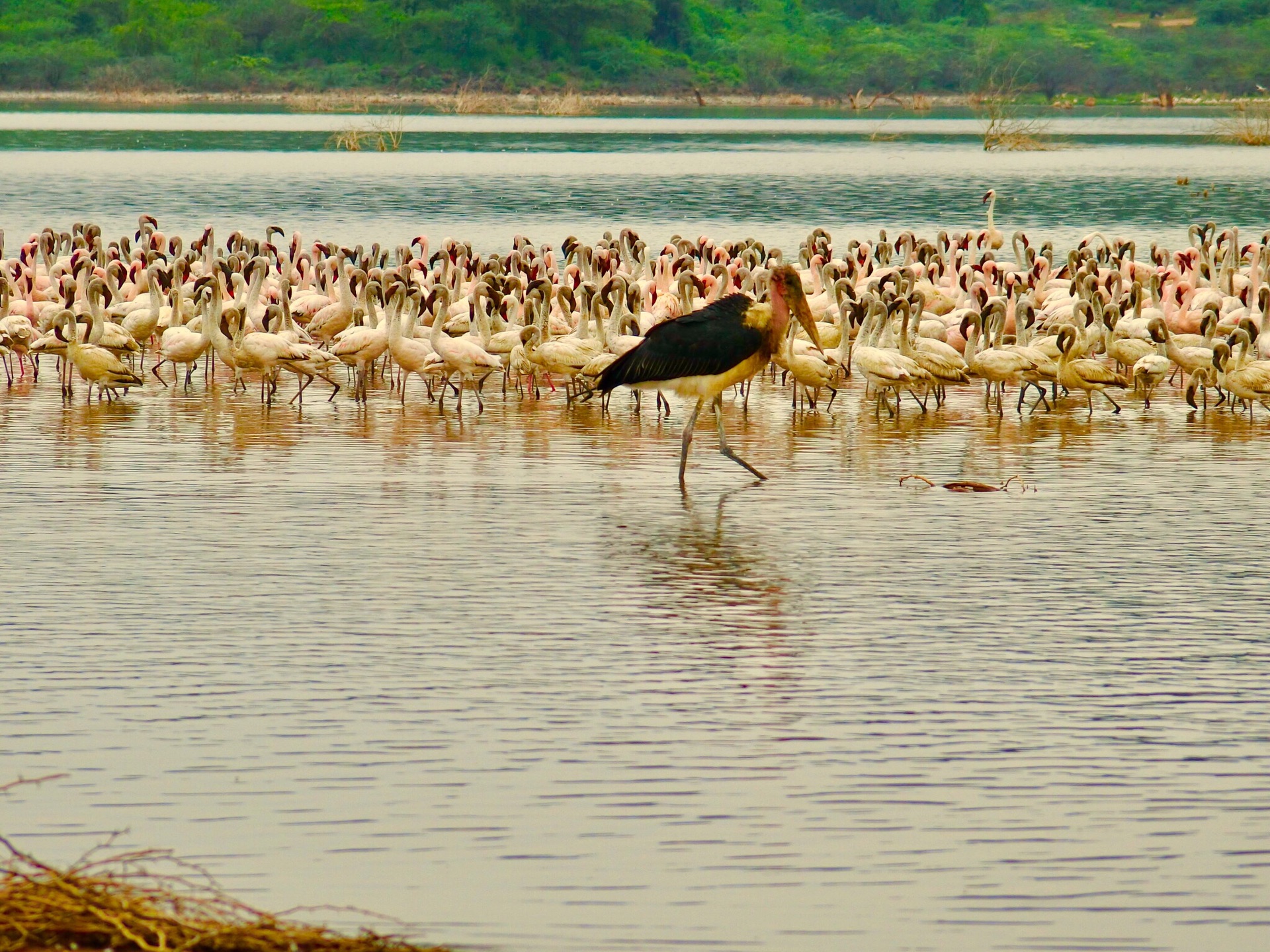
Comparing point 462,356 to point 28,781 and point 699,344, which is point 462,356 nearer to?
point 699,344

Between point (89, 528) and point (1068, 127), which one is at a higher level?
point (1068, 127)

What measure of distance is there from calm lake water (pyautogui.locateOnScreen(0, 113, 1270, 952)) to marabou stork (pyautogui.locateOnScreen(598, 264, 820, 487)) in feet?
1.97

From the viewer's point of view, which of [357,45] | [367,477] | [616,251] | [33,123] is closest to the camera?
[367,477]

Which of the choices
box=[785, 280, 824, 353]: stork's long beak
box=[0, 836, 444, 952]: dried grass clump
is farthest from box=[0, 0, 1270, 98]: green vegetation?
box=[0, 836, 444, 952]: dried grass clump

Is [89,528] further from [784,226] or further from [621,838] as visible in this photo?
[784,226]

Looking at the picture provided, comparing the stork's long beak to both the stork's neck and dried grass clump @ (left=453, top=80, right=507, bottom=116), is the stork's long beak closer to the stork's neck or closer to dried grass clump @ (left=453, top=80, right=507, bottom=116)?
the stork's neck

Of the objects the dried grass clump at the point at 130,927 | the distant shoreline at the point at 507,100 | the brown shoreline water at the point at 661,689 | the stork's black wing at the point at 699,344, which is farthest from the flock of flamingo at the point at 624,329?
the distant shoreline at the point at 507,100

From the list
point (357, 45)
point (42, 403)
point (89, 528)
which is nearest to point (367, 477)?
point (89, 528)

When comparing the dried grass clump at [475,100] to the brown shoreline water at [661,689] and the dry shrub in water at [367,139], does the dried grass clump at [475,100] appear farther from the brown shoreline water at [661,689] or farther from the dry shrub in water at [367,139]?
the brown shoreline water at [661,689]

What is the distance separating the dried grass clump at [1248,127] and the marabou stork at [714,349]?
5502 centimetres

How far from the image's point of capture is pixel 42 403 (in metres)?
16.6

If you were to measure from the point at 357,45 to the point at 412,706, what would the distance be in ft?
349

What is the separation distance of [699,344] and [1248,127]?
197ft

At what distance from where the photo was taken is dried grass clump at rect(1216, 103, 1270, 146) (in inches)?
2680
